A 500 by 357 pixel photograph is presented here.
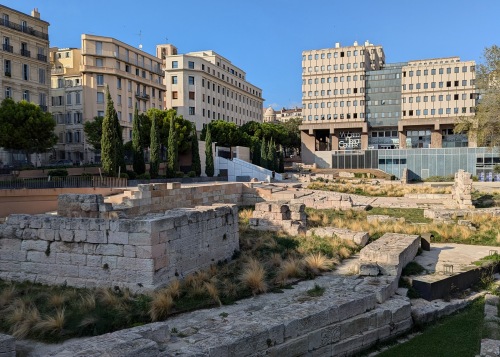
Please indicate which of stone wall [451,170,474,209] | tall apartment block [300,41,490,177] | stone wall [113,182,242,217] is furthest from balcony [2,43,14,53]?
tall apartment block [300,41,490,177]

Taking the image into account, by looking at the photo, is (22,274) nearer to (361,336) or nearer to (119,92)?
(361,336)

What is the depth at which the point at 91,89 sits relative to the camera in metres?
61.7

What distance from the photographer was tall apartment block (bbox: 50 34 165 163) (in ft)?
201

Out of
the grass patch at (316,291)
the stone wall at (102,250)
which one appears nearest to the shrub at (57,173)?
the stone wall at (102,250)

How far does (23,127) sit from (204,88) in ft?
141

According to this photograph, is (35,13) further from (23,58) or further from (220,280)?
(220,280)

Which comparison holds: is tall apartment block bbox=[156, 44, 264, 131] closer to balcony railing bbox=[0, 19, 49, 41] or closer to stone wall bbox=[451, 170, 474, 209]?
balcony railing bbox=[0, 19, 49, 41]

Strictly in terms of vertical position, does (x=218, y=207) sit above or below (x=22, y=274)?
above

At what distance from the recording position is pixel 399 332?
10109mm

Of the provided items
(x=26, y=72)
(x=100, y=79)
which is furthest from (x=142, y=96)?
(x=26, y=72)

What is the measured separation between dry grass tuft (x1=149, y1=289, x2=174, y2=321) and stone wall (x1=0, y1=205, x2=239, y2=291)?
1322mm

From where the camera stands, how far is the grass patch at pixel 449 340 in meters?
8.81

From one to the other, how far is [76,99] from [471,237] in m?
57.9

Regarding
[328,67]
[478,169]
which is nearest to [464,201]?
[478,169]
